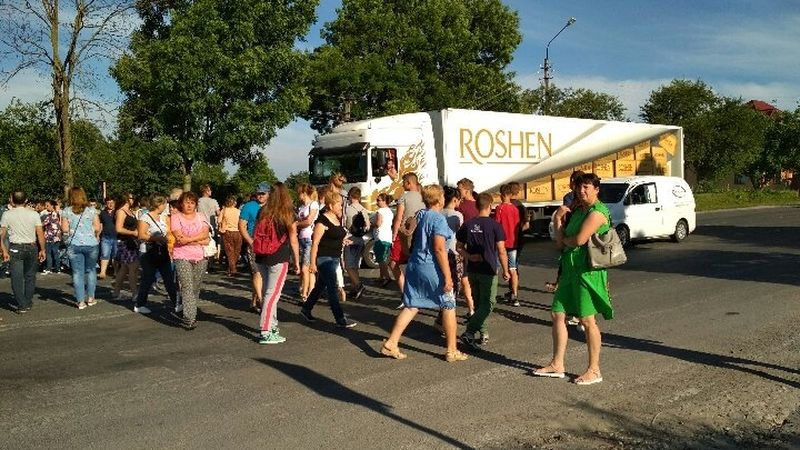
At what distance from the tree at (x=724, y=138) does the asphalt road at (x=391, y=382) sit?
4850 cm

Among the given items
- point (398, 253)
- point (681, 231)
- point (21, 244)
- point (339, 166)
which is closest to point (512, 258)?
point (398, 253)

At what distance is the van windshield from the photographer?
59.6 ft

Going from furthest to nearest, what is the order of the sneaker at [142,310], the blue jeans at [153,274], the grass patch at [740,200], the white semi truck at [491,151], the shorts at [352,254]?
the grass patch at [740,200]
the white semi truck at [491,151]
the shorts at [352,254]
the sneaker at [142,310]
the blue jeans at [153,274]

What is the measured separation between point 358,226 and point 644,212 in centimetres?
1028

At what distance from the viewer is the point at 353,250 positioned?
10836 mm

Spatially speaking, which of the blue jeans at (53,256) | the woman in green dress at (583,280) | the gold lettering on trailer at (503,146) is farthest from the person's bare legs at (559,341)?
the blue jeans at (53,256)

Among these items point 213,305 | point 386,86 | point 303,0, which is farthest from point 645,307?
point 386,86

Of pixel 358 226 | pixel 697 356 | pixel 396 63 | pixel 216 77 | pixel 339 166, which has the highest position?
pixel 396 63

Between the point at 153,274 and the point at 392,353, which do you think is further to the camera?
the point at 153,274

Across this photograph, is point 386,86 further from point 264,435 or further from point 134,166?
point 264,435

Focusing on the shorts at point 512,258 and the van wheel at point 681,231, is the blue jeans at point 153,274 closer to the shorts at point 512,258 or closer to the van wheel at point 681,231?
the shorts at point 512,258

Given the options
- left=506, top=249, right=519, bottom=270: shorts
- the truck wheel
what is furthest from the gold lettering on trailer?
left=506, top=249, right=519, bottom=270: shorts

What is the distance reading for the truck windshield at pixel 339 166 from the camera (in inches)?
637

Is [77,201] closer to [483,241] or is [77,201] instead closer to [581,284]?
[483,241]
